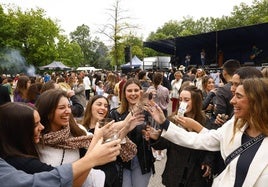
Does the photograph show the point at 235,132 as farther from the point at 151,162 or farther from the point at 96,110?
the point at 96,110

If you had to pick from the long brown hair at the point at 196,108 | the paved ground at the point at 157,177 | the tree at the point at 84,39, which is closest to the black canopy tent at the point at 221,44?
the paved ground at the point at 157,177

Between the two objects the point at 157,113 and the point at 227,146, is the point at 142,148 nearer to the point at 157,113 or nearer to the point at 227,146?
the point at 157,113

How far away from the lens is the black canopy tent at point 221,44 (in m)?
20.2

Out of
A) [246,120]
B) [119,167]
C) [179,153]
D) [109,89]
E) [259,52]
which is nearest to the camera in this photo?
[246,120]

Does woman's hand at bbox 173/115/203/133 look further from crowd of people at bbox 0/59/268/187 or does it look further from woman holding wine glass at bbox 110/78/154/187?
woman holding wine glass at bbox 110/78/154/187

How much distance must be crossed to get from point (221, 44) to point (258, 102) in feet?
74.9

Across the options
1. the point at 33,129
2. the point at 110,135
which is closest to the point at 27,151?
the point at 33,129

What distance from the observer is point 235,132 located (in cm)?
264

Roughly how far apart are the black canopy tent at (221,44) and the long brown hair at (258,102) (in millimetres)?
16763

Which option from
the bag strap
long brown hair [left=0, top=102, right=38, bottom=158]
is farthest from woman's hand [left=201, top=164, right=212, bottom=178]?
long brown hair [left=0, top=102, right=38, bottom=158]

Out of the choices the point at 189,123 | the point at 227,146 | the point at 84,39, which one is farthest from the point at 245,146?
the point at 84,39

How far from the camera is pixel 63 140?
2.57 meters

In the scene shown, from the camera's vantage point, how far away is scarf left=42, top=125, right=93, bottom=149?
2.54 metres

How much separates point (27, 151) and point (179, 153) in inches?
69.8
